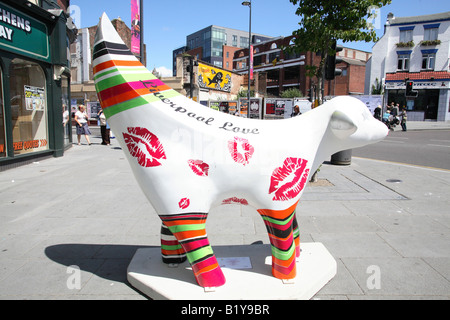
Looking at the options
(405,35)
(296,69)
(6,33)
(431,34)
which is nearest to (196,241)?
(6,33)

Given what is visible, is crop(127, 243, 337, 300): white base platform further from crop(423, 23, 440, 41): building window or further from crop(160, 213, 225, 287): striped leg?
crop(423, 23, 440, 41): building window

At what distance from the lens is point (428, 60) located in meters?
32.1

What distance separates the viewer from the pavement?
2.80 meters

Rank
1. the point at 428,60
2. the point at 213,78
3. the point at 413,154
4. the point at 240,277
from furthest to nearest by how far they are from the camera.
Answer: the point at 428,60
the point at 213,78
the point at 413,154
the point at 240,277

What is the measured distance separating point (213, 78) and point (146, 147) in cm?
3031

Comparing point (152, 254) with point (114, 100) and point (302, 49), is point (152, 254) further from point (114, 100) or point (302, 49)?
point (302, 49)

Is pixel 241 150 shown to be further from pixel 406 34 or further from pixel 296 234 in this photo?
pixel 406 34

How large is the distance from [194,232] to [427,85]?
37291 mm

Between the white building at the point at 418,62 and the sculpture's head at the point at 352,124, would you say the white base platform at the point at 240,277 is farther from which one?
the white building at the point at 418,62

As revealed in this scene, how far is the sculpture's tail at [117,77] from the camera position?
234cm

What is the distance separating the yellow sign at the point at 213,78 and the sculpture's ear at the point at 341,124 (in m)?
27.7

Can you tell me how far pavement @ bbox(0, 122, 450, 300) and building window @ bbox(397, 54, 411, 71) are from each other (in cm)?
3131

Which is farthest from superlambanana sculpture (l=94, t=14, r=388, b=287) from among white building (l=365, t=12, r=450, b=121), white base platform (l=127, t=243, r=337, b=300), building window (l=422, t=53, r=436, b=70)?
building window (l=422, t=53, r=436, b=70)

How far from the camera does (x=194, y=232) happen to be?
239 centimetres
